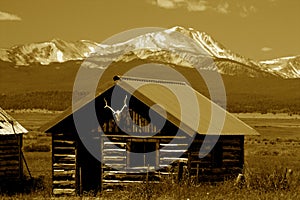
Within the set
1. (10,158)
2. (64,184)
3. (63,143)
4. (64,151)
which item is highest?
(63,143)

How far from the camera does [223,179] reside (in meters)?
20.3

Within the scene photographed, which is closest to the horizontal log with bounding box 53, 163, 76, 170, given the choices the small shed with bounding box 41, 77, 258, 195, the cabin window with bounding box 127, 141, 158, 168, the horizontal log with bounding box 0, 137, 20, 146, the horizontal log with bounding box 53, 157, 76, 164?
the small shed with bounding box 41, 77, 258, 195

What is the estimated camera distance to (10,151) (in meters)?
22.4

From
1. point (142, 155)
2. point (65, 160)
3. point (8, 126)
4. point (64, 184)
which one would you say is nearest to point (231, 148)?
point (142, 155)

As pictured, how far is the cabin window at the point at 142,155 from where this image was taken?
1956 centimetres

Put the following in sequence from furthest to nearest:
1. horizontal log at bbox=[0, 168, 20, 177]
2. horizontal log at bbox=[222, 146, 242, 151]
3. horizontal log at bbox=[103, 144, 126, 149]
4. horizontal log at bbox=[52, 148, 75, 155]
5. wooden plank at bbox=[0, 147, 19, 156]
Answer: horizontal log at bbox=[0, 168, 20, 177]
wooden plank at bbox=[0, 147, 19, 156]
horizontal log at bbox=[222, 146, 242, 151]
horizontal log at bbox=[52, 148, 75, 155]
horizontal log at bbox=[103, 144, 126, 149]

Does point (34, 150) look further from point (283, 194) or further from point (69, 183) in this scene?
point (283, 194)

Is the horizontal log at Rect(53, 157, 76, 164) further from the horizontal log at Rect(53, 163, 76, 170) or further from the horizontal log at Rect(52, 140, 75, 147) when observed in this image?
the horizontal log at Rect(52, 140, 75, 147)

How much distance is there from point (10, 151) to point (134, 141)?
5.50 meters

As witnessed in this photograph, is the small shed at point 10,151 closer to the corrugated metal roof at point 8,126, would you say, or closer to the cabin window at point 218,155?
the corrugated metal roof at point 8,126

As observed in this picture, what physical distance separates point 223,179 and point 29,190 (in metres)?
7.08

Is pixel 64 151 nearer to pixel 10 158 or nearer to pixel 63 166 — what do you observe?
pixel 63 166

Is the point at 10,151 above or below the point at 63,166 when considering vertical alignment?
above

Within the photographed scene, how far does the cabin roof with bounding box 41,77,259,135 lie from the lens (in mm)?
19094
